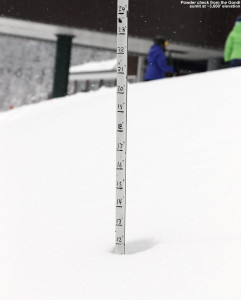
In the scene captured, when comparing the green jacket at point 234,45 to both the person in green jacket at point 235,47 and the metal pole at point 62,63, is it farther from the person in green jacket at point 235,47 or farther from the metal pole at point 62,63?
the metal pole at point 62,63

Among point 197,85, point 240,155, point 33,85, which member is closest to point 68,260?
point 240,155

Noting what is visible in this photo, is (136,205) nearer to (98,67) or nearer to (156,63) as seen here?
(156,63)

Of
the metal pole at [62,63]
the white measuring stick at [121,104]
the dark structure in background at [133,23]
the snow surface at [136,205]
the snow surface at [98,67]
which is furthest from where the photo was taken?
the snow surface at [98,67]

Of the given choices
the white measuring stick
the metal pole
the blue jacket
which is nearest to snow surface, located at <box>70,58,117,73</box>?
the metal pole

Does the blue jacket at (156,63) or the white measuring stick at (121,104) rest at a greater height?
the blue jacket at (156,63)

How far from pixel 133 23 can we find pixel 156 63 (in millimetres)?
4351

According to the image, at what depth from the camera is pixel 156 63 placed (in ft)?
27.7

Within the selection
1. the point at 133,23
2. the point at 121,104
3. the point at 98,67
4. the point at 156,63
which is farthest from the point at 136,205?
the point at 98,67

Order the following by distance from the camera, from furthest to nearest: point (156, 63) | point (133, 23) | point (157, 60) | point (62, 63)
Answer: point (62, 63) < point (133, 23) < point (156, 63) < point (157, 60)

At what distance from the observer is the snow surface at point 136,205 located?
2223 millimetres

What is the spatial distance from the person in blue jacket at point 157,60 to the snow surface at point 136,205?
103 inches

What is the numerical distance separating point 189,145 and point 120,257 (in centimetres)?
173

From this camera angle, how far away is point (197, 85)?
6.01 meters

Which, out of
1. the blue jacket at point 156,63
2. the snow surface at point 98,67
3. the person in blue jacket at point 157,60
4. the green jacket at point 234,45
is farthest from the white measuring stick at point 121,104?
the snow surface at point 98,67
